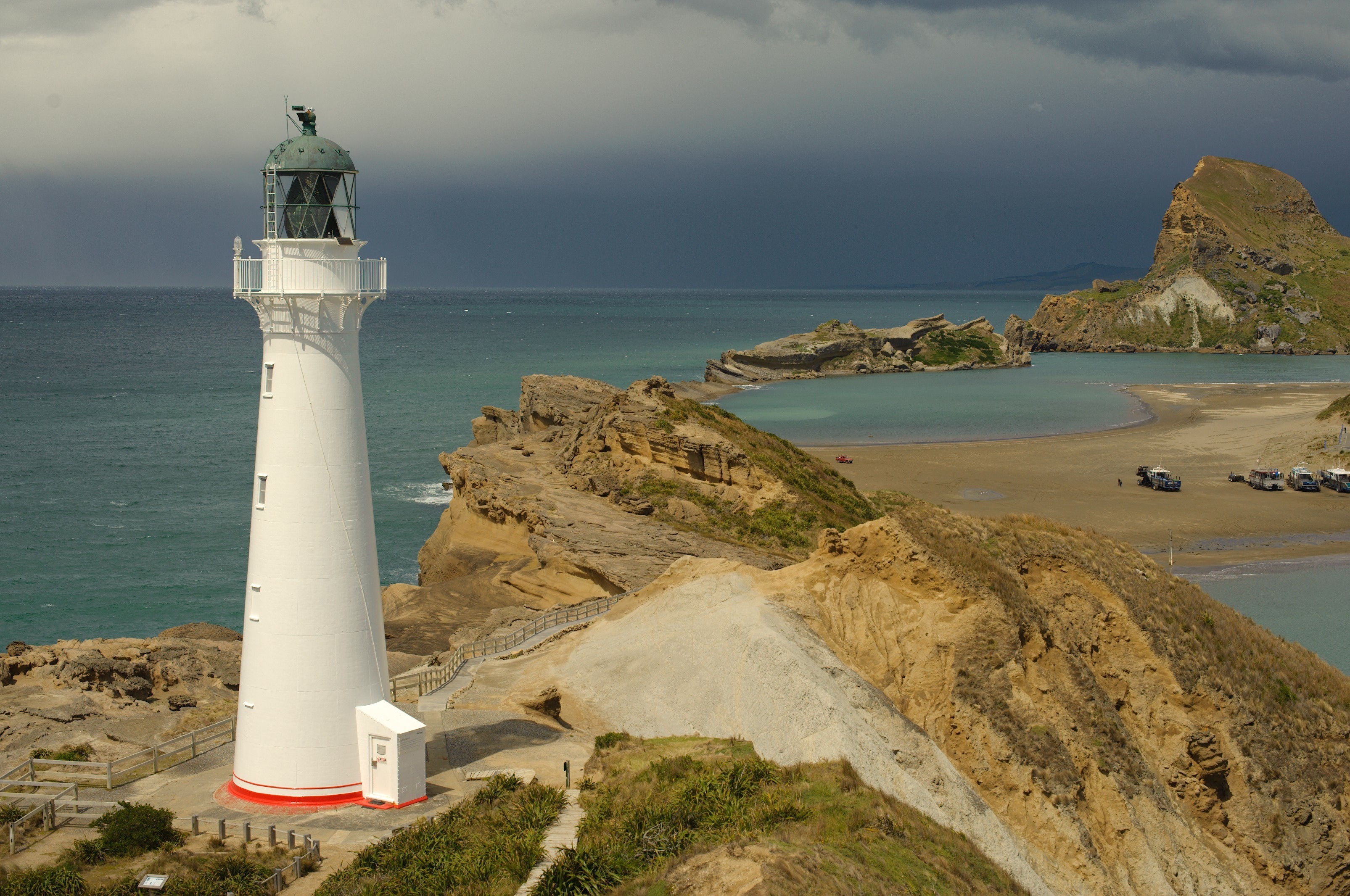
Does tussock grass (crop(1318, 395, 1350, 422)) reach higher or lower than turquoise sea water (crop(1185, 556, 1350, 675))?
higher

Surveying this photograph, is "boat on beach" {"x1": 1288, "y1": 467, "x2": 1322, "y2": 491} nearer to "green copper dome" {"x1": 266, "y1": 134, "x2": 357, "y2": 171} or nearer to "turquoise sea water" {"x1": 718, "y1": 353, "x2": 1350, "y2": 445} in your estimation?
"turquoise sea water" {"x1": 718, "y1": 353, "x2": 1350, "y2": 445}

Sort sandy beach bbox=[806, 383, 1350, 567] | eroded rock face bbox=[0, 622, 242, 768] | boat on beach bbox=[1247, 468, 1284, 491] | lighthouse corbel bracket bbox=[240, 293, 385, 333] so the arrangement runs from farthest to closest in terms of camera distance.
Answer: boat on beach bbox=[1247, 468, 1284, 491]
sandy beach bbox=[806, 383, 1350, 567]
eroded rock face bbox=[0, 622, 242, 768]
lighthouse corbel bracket bbox=[240, 293, 385, 333]

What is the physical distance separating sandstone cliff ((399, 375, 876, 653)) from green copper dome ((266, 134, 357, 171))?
16.1 meters

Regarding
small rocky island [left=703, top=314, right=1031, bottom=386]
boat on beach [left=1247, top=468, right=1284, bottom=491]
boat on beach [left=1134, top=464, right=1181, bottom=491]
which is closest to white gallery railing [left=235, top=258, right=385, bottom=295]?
boat on beach [left=1134, top=464, right=1181, bottom=491]

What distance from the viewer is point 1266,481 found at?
216ft

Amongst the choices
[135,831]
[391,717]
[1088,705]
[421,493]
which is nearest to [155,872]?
[135,831]

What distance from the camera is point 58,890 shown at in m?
12.4

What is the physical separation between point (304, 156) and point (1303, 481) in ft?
217

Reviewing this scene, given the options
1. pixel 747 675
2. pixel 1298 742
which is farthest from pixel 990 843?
pixel 1298 742

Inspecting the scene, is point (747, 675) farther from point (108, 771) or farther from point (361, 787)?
point (108, 771)

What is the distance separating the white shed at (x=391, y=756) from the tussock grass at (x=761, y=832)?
2.54 meters

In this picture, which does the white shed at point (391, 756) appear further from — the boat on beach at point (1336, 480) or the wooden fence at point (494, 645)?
the boat on beach at point (1336, 480)

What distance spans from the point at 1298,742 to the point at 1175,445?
219ft

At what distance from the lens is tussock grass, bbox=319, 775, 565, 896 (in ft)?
41.9
